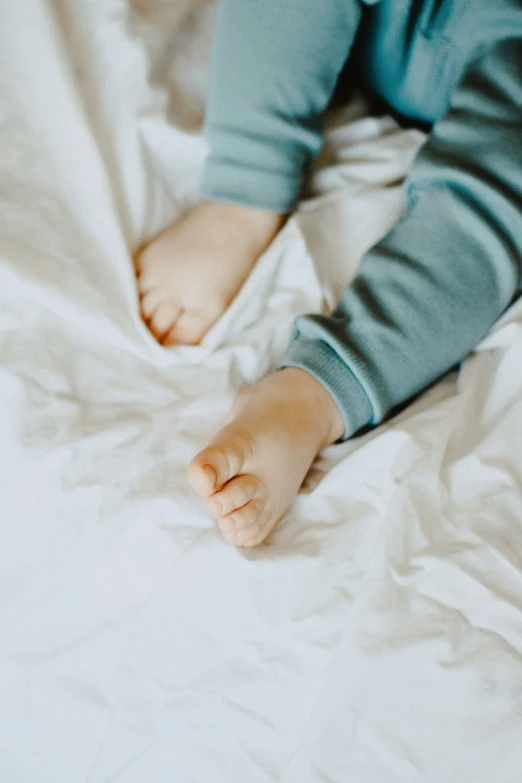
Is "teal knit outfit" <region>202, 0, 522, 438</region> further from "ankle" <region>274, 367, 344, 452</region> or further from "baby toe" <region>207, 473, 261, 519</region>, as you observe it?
"baby toe" <region>207, 473, 261, 519</region>

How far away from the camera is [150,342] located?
1.95 ft

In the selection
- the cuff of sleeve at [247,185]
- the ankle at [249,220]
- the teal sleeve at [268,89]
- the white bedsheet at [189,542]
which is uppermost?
the teal sleeve at [268,89]

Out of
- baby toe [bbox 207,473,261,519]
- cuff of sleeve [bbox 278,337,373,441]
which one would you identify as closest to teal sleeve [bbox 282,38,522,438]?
cuff of sleeve [bbox 278,337,373,441]

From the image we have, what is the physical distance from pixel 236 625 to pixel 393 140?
0.55m

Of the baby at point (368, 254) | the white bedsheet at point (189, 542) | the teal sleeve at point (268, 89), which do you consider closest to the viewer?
the white bedsheet at point (189, 542)

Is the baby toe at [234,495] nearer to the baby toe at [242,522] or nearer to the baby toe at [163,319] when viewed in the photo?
the baby toe at [242,522]

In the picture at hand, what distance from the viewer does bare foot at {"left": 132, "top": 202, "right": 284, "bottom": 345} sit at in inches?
24.8

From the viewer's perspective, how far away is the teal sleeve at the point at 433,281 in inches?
22.6

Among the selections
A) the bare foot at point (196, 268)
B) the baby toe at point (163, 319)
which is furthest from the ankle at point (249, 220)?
the baby toe at point (163, 319)

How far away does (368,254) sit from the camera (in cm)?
62

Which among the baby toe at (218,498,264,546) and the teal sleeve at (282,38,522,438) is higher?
the teal sleeve at (282,38,522,438)

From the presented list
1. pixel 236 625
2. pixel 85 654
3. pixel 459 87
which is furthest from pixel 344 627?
pixel 459 87

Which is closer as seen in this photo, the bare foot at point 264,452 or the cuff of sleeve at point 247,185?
the bare foot at point 264,452

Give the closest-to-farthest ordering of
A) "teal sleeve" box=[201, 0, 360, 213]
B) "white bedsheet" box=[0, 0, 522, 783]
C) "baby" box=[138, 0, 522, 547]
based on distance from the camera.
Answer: "white bedsheet" box=[0, 0, 522, 783] → "baby" box=[138, 0, 522, 547] → "teal sleeve" box=[201, 0, 360, 213]
